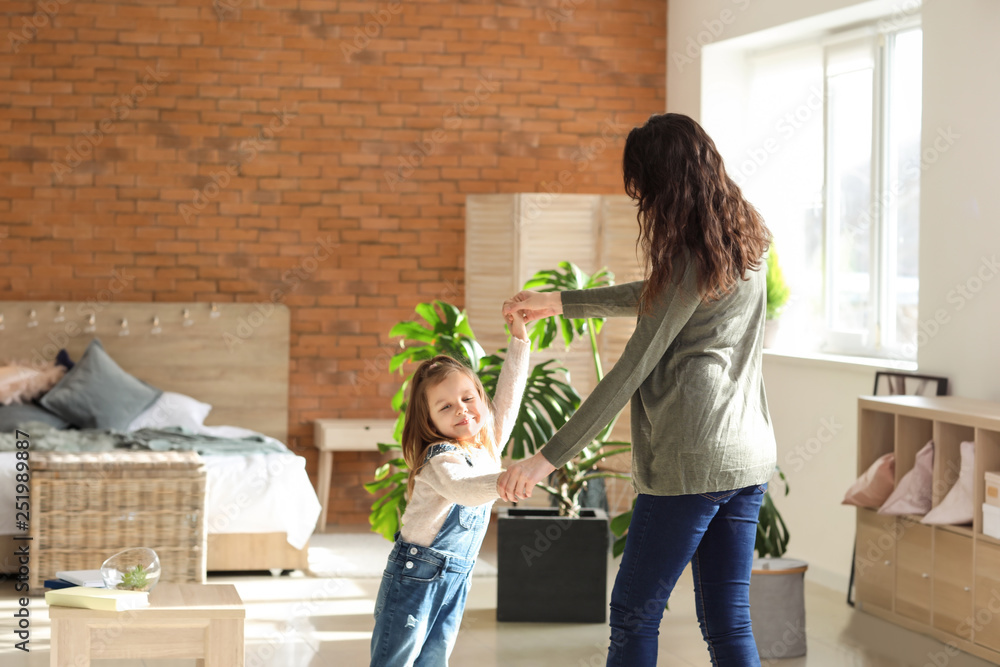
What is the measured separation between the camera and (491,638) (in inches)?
156

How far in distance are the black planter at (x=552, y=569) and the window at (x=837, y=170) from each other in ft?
5.84

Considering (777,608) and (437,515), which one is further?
(777,608)

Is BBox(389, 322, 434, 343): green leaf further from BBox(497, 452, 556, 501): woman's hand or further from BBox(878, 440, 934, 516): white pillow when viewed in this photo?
BBox(497, 452, 556, 501): woman's hand

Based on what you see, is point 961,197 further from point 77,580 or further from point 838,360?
point 77,580

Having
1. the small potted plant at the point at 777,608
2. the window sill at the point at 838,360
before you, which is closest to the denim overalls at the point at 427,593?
the small potted plant at the point at 777,608

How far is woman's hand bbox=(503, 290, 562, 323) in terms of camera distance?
7.73ft

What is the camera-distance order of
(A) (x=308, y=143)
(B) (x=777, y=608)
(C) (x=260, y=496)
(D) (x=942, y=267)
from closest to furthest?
(B) (x=777, y=608) < (D) (x=942, y=267) < (C) (x=260, y=496) < (A) (x=308, y=143)

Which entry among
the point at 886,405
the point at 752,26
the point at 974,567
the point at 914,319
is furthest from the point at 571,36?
the point at 974,567

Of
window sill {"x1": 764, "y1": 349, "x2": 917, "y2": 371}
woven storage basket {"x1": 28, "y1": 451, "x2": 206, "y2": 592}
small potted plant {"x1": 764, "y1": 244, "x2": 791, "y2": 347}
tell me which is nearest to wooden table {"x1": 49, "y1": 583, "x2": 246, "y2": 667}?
woven storage basket {"x1": 28, "y1": 451, "x2": 206, "y2": 592}

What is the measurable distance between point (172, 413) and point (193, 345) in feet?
1.56

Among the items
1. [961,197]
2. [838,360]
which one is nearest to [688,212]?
[961,197]

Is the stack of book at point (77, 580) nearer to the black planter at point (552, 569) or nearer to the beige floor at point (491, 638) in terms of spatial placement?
the beige floor at point (491, 638)

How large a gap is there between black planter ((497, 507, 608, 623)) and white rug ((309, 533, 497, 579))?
762 mm

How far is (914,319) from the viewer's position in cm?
487
